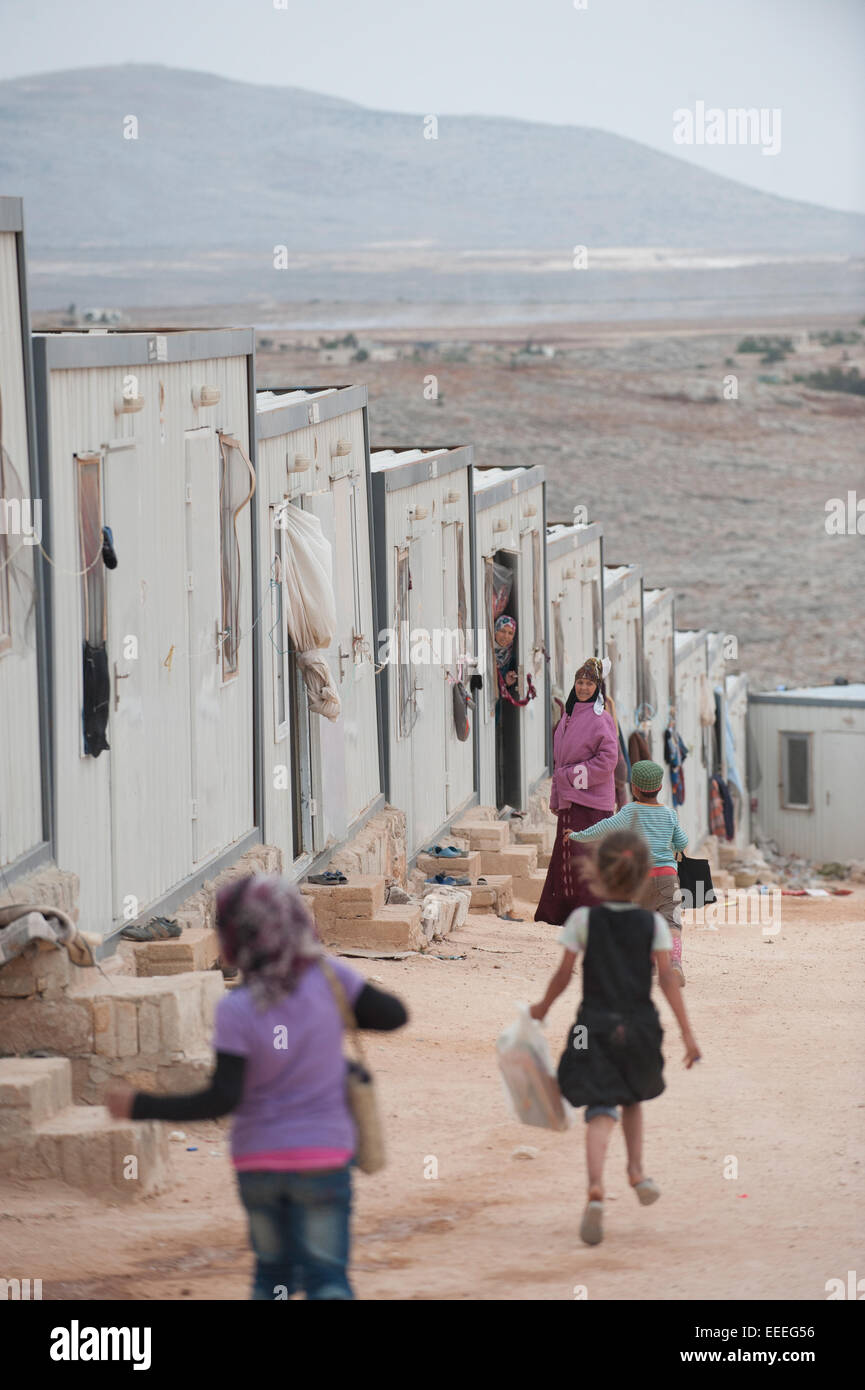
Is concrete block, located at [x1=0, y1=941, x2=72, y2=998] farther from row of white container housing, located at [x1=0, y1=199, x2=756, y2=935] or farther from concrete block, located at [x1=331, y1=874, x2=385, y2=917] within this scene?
concrete block, located at [x1=331, y1=874, x2=385, y2=917]

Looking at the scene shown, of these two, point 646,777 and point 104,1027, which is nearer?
point 104,1027

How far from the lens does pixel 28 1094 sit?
20.5 feet

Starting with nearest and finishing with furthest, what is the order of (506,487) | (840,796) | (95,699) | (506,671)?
(95,699), (506,487), (506,671), (840,796)

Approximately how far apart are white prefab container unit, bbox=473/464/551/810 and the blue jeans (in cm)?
1211

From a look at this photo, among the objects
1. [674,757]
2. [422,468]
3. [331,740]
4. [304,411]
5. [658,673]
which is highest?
[304,411]

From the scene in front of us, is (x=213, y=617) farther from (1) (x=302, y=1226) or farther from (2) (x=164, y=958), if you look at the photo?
(1) (x=302, y=1226)

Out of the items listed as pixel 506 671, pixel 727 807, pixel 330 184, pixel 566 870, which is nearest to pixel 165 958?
pixel 566 870

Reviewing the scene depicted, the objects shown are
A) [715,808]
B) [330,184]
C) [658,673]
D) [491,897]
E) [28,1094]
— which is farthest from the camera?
[330,184]

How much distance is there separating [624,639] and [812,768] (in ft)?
26.5

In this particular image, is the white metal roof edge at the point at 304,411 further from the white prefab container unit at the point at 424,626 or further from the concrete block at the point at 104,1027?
the concrete block at the point at 104,1027

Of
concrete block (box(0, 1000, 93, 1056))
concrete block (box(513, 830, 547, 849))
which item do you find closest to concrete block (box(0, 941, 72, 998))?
concrete block (box(0, 1000, 93, 1056))

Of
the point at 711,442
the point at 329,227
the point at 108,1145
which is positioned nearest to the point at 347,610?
the point at 108,1145

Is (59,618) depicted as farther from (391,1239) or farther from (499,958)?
(499,958)

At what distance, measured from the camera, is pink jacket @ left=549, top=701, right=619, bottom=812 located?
10047mm
